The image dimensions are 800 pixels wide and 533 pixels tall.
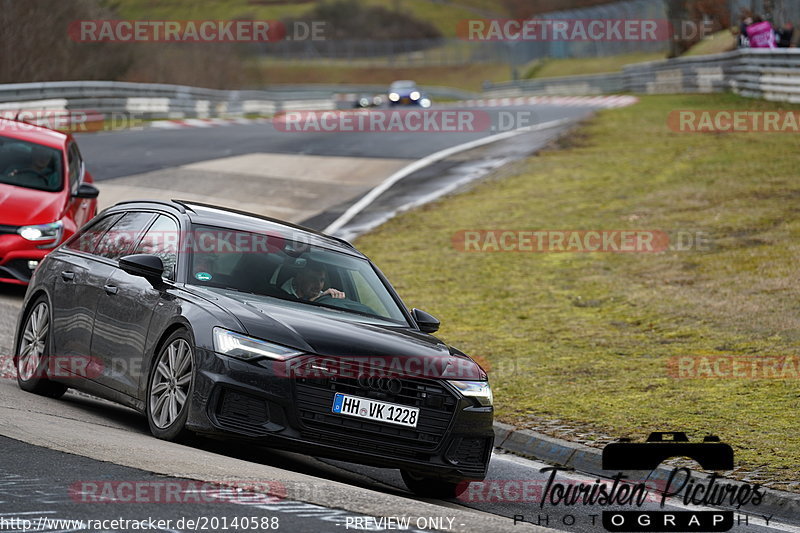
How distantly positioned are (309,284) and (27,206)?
6617 millimetres

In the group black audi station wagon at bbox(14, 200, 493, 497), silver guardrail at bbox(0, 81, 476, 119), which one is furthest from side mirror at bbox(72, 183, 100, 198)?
silver guardrail at bbox(0, 81, 476, 119)

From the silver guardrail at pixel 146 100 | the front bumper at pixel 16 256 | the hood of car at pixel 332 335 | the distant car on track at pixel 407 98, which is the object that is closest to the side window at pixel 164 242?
the hood of car at pixel 332 335

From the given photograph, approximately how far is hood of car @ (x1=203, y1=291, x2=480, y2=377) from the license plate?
250 millimetres

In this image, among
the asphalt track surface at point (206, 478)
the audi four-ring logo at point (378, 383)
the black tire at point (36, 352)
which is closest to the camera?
the asphalt track surface at point (206, 478)

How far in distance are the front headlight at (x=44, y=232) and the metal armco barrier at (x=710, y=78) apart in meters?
20.6

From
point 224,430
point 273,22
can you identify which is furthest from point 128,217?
point 273,22

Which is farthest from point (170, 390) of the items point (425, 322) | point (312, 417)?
point (425, 322)

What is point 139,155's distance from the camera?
27.3m

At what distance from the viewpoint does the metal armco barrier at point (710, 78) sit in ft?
101

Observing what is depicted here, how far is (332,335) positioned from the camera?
290 inches

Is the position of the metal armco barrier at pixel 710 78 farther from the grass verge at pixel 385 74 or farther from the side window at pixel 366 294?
the grass verge at pixel 385 74

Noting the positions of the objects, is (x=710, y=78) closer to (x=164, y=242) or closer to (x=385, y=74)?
(x=164, y=242)

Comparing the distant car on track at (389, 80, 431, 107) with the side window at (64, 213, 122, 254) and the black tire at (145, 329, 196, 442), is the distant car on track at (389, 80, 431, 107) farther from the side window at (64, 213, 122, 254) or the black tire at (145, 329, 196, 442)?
the black tire at (145, 329, 196, 442)

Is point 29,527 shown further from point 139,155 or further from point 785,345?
point 139,155
